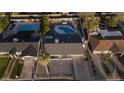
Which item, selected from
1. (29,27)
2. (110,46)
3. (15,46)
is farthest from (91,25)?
(15,46)

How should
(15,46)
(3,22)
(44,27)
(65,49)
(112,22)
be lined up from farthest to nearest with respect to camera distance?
(112,22)
(3,22)
(44,27)
(15,46)
(65,49)

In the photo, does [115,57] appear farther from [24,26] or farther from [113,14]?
[24,26]

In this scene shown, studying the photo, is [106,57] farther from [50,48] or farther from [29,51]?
→ [29,51]

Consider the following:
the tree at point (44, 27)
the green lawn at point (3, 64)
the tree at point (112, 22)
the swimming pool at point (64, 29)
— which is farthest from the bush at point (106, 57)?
the green lawn at point (3, 64)

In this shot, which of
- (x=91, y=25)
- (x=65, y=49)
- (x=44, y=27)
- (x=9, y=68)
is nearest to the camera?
(x=9, y=68)

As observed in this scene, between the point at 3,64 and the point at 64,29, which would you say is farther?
the point at 64,29

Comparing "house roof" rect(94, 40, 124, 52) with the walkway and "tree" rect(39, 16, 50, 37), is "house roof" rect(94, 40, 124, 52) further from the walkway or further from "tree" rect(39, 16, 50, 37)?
the walkway

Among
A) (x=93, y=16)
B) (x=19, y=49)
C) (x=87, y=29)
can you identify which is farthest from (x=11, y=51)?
(x=93, y=16)

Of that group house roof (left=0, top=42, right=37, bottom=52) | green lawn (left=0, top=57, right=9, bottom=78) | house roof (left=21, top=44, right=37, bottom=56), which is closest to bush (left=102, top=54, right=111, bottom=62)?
house roof (left=21, top=44, right=37, bottom=56)
